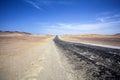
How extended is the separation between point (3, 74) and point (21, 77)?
141cm

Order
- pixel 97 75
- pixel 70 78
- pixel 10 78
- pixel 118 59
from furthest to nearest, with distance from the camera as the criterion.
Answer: pixel 118 59
pixel 97 75
pixel 70 78
pixel 10 78

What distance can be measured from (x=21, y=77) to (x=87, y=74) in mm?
4748

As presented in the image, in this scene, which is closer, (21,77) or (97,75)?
(21,77)

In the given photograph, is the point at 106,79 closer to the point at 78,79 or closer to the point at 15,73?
the point at 78,79

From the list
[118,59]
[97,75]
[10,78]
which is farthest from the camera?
[118,59]

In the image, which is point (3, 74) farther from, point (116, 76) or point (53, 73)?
point (116, 76)

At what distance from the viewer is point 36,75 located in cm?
759

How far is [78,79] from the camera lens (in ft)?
23.9

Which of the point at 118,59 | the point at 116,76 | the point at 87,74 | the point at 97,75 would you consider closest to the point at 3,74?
the point at 87,74

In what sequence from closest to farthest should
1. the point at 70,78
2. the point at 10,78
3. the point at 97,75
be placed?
the point at 10,78 < the point at 70,78 < the point at 97,75

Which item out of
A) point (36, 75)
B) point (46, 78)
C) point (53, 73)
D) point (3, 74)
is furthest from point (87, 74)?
point (3, 74)

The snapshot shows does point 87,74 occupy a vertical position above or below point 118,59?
below

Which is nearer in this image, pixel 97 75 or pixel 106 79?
pixel 106 79

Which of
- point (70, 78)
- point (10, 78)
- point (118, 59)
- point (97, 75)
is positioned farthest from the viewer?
point (118, 59)
